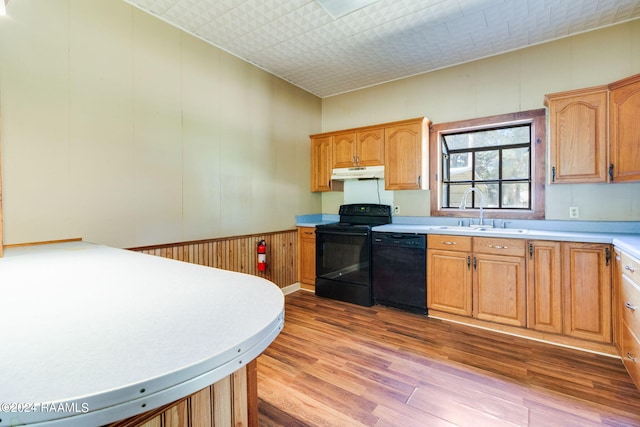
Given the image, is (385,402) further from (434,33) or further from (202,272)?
(434,33)

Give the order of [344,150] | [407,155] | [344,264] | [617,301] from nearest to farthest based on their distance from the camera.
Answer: [617,301]
[407,155]
[344,264]
[344,150]

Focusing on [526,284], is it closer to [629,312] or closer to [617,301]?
[617,301]

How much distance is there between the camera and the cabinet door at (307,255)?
4055 millimetres

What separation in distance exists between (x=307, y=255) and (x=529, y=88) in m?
3.18

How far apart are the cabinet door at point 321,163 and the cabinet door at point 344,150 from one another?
3.8 inches

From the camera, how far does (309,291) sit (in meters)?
4.12

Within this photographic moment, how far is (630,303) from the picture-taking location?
199cm

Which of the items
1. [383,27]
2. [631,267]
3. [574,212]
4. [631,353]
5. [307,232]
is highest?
[383,27]

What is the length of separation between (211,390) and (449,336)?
2443mm

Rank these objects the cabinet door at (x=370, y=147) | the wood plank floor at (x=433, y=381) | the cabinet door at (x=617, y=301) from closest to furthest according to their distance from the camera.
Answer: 1. the wood plank floor at (x=433, y=381)
2. the cabinet door at (x=617, y=301)
3. the cabinet door at (x=370, y=147)

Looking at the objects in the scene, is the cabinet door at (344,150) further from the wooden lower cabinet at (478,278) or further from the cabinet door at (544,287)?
the cabinet door at (544,287)

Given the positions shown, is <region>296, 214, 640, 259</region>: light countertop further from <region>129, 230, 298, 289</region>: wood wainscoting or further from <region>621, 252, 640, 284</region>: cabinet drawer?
<region>129, 230, 298, 289</region>: wood wainscoting

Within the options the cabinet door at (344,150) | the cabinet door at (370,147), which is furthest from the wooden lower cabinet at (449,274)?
the cabinet door at (344,150)

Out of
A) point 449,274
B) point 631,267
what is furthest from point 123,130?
point 631,267
